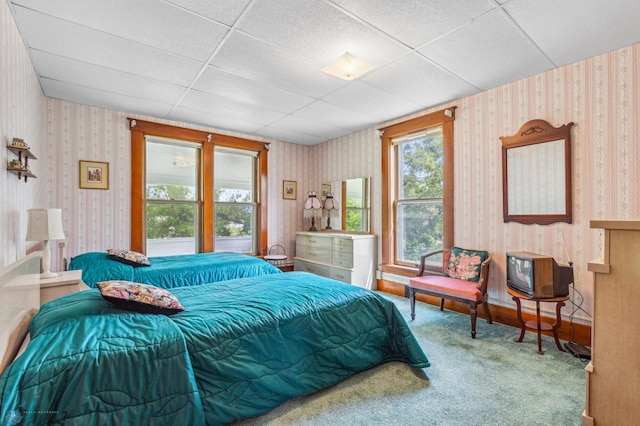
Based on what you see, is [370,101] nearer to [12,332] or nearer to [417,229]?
[417,229]

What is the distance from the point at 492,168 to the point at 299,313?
9.50ft

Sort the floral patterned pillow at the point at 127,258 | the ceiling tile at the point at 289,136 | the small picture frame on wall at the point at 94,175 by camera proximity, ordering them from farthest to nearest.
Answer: the ceiling tile at the point at 289,136 → the small picture frame on wall at the point at 94,175 → the floral patterned pillow at the point at 127,258

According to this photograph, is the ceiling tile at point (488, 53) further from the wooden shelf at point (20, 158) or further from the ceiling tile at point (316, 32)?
the wooden shelf at point (20, 158)

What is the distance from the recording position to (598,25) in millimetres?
2240

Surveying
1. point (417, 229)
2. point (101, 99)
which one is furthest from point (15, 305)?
point (417, 229)

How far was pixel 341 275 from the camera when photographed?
4.62 metres

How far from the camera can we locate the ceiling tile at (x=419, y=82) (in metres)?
2.88

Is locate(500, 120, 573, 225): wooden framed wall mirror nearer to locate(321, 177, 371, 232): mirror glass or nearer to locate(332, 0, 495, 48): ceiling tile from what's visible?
locate(332, 0, 495, 48): ceiling tile

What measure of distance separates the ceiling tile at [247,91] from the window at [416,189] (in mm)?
1628

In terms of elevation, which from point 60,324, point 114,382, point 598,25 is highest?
point 598,25

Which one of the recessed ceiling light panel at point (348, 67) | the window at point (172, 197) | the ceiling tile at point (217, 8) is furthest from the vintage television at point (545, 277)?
the window at point (172, 197)

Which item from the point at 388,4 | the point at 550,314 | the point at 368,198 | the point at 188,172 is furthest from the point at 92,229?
the point at 550,314

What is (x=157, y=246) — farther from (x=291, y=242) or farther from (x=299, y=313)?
(x=299, y=313)

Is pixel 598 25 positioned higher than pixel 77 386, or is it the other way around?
pixel 598 25
